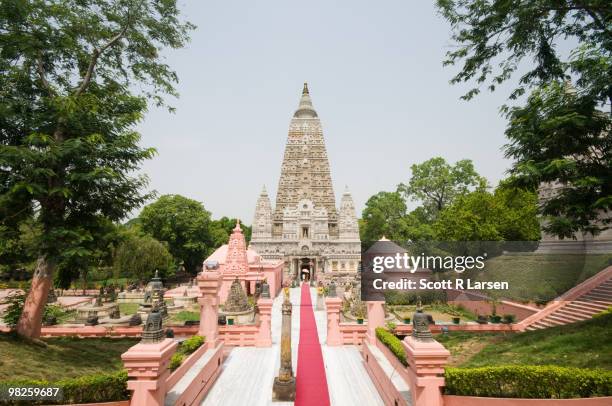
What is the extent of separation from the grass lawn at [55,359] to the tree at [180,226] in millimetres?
29104

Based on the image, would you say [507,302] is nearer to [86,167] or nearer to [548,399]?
[548,399]

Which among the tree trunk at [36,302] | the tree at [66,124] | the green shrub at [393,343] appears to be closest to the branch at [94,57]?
the tree at [66,124]

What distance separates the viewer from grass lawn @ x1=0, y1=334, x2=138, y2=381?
724cm

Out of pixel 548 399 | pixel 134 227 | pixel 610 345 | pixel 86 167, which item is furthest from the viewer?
pixel 134 227

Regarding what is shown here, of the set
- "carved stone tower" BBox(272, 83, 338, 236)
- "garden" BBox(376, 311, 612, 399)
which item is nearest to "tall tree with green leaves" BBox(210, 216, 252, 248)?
"carved stone tower" BBox(272, 83, 338, 236)

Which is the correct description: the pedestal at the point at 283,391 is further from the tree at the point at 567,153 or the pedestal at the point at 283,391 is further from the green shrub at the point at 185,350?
the tree at the point at 567,153

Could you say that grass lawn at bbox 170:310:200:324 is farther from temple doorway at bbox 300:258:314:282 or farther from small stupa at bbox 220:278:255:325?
temple doorway at bbox 300:258:314:282

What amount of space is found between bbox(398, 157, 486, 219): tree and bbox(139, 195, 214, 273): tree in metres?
26.6

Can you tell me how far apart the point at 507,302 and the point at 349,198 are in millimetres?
28049

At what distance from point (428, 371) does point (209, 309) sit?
7483 millimetres

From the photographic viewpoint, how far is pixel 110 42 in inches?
416

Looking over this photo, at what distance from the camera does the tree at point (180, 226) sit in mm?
39250

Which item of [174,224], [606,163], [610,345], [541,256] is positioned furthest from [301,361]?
[174,224]

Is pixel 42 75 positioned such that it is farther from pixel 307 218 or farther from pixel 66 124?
pixel 307 218
